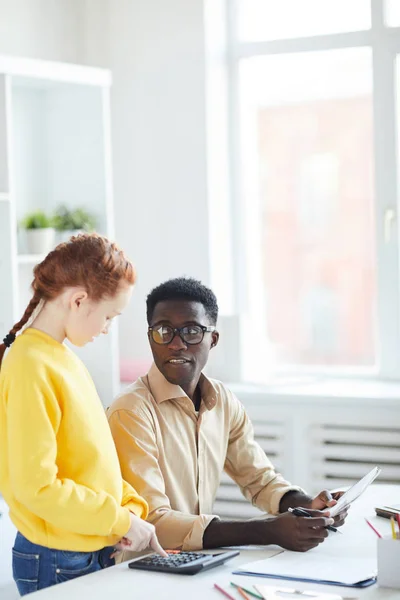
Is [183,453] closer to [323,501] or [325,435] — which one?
[323,501]

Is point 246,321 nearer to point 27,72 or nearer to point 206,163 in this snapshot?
point 206,163

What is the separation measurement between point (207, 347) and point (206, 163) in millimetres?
1717

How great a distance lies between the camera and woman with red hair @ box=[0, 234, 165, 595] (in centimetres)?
182

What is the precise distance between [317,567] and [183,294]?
0.79 metres

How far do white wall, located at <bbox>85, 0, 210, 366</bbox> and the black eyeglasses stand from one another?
65.2 inches

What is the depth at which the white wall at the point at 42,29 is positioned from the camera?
3.72 metres

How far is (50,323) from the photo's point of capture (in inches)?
77.3

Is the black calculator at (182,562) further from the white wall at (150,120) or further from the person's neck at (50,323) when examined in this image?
the white wall at (150,120)

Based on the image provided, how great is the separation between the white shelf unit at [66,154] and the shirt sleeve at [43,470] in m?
1.72

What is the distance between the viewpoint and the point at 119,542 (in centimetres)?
195

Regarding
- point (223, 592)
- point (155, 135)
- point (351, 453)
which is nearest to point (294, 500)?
point (223, 592)

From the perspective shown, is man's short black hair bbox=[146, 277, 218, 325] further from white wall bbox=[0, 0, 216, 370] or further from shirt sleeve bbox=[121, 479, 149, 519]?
white wall bbox=[0, 0, 216, 370]

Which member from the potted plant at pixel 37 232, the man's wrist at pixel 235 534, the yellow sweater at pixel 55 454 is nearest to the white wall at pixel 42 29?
the potted plant at pixel 37 232

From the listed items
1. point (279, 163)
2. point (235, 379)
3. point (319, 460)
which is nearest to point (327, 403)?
point (319, 460)
